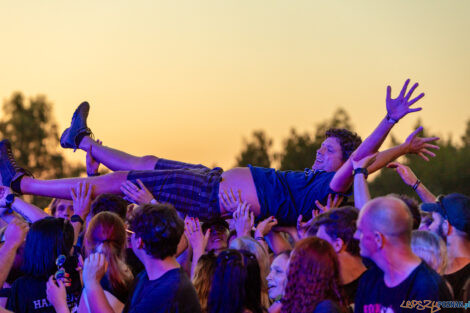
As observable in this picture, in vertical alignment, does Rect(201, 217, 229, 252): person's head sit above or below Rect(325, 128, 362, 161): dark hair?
below

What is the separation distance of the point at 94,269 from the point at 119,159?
2684 mm

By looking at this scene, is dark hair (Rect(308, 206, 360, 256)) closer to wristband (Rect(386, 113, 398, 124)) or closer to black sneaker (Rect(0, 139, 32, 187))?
wristband (Rect(386, 113, 398, 124))

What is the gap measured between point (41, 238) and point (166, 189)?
1800 mm

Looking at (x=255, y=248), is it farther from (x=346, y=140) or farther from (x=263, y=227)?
(x=346, y=140)

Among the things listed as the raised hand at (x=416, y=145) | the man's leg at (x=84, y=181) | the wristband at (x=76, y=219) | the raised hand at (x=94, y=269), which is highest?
the raised hand at (x=416, y=145)

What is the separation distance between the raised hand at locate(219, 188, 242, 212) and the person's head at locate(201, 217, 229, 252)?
0.50 feet

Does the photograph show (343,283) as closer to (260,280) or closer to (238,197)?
(260,280)

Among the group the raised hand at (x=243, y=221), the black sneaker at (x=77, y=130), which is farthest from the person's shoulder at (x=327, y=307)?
the black sneaker at (x=77, y=130)

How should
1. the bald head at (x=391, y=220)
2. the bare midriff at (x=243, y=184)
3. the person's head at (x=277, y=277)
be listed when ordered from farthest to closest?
1. the bare midriff at (x=243, y=184)
2. the person's head at (x=277, y=277)
3. the bald head at (x=391, y=220)

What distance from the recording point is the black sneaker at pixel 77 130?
6912 mm

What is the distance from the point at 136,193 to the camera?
589cm

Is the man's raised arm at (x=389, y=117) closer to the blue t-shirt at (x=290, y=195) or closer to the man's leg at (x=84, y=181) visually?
the blue t-shirt at (x=290, y=195)

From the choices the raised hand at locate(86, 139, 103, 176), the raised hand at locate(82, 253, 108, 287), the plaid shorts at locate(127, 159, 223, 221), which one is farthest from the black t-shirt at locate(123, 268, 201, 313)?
the raised hand at locate(86, 139, 103, 176)

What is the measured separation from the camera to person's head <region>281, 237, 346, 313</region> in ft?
11.1
